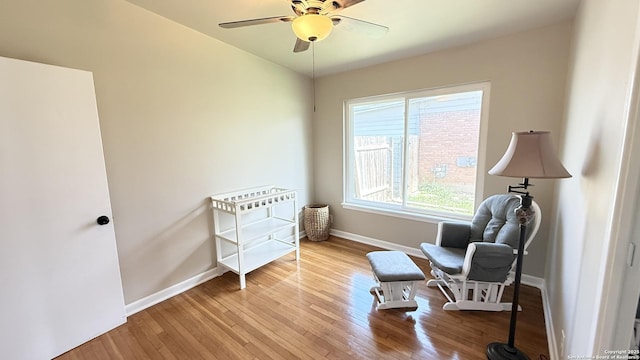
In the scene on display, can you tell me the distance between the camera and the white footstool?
2.12 meters

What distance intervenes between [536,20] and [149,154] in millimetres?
3598

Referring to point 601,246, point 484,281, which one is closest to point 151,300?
point 484,281

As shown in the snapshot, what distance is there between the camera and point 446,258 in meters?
2.30

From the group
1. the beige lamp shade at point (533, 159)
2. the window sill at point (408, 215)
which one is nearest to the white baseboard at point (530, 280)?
the window sill at point (408, 215)

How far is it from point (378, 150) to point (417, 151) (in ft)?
1.85

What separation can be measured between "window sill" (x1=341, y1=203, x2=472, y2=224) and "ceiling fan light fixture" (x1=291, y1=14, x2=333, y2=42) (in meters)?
2.47

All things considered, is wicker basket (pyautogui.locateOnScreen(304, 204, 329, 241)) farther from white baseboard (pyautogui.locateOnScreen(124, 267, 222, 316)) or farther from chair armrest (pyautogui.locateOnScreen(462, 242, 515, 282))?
chair armrest (pyautogui.locateOnScreen(462, 242, 515, 282))

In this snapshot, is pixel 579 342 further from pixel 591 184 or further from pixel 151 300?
pixel 151 300

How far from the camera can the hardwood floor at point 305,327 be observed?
179cm

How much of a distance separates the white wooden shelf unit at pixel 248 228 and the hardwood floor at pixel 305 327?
0.26 meters

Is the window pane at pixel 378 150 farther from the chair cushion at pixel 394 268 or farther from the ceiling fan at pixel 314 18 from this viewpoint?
the ceiling fan at pixel 314 18

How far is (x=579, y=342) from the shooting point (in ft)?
3.87

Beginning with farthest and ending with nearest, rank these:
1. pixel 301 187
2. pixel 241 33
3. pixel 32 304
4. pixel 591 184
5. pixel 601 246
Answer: pixel 301 187 → pixel 241 33 → pixel 32 304 → pixel 591 184 → pixel 601 246

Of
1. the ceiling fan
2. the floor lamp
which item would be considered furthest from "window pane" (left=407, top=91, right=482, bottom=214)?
the ceiling fan
